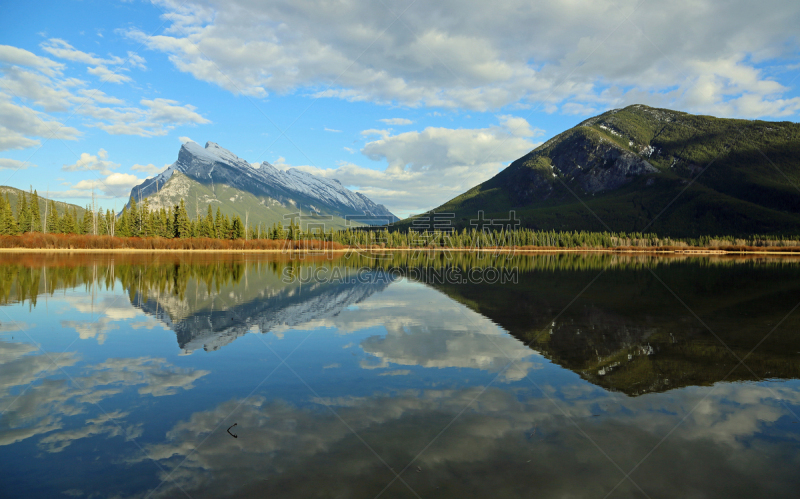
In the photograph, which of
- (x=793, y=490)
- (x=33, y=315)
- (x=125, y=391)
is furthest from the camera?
(x=33, y=315)

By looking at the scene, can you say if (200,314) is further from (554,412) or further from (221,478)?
(554,412)

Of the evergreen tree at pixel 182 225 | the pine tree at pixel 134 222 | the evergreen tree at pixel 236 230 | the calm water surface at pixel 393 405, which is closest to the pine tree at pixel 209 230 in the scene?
the evergreen tree at pixel 182 225

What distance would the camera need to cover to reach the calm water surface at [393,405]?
627 centimetres

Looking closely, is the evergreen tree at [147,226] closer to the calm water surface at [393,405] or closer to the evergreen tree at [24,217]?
the evergreen tree at [24,217]

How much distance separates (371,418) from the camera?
8.26m

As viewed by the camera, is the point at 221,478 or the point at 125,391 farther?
the point at 125,391

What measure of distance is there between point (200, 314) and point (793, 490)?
1971 centimetres

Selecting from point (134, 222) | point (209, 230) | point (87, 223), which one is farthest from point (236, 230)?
point (87, 223)

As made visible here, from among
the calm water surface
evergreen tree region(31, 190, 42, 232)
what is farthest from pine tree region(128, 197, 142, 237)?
the calm water surface

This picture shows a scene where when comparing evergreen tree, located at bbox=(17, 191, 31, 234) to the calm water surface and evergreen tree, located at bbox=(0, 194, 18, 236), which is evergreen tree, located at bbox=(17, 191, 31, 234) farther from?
the calm water surface

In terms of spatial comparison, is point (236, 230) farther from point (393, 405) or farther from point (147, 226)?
point (393, 405)

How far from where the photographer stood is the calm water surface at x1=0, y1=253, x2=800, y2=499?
6.27 metres

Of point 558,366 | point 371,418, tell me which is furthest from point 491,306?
point 371,418

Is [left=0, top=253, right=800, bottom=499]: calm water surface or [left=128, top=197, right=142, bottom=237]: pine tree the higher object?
[left=128, top=197, right=142, bottom=237]: pine tree
